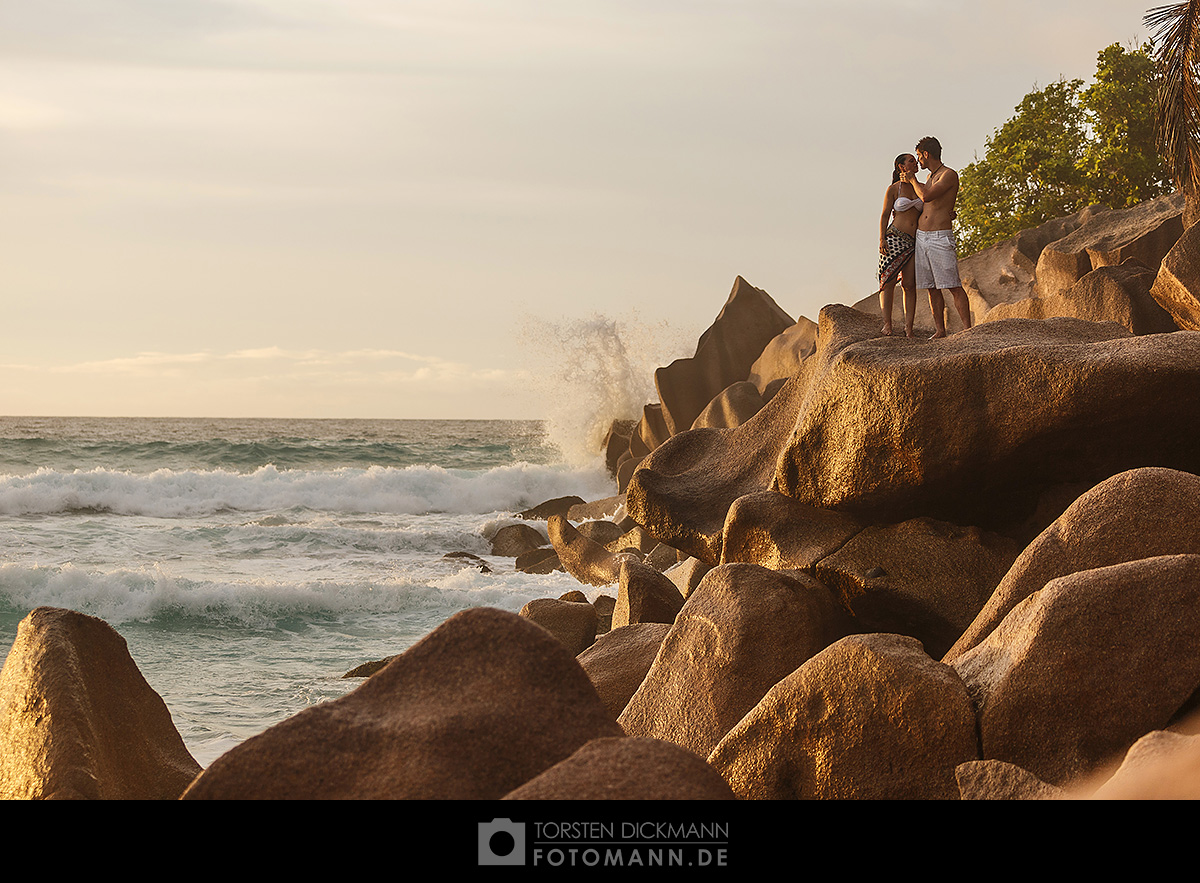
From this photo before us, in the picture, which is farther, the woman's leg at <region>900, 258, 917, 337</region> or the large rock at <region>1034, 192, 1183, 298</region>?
the large rock at <region>1034, 192, 1183, 298</region>

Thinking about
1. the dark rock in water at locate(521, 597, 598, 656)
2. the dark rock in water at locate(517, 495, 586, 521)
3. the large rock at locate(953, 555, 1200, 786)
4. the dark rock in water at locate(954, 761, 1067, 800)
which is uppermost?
the large rock at locate(953, 555, 1200, 786)

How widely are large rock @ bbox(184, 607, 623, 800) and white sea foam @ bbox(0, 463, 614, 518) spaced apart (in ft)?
82.5

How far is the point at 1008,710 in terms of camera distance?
3.57 m

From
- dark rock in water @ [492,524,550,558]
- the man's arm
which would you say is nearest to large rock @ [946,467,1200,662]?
the man's arm

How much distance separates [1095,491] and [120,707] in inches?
183

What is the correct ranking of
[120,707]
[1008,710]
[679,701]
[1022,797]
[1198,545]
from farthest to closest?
1. [679,701]
2. [120,707]
3. [1198,545]
4. [1008,710]
5. [1022,797]

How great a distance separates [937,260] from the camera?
26.9ft

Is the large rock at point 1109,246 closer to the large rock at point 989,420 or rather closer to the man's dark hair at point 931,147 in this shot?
the man's dark hair at point 931,147

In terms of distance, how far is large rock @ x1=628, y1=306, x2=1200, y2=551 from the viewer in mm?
5316
